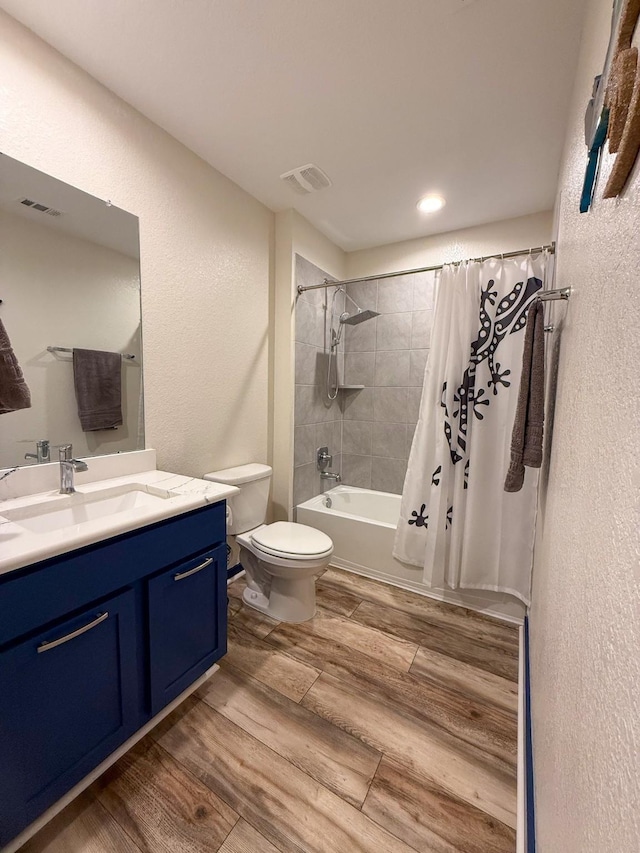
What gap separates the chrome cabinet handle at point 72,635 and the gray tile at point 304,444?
1.57 metres

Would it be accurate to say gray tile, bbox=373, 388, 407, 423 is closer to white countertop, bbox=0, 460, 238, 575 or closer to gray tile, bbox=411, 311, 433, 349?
gray tile, bbox=411, 311, 433, 349

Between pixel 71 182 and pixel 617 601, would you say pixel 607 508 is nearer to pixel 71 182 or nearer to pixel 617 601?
pixel 617 601

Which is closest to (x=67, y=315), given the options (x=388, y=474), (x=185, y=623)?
(x=185, y=623)

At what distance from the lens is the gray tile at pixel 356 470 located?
119 inches

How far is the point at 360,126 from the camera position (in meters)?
1.64

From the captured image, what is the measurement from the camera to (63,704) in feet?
3.12

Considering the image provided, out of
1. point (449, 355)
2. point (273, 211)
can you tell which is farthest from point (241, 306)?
point (449, 355)

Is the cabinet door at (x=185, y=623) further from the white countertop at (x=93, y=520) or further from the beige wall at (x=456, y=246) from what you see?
the beige wall at (x=456, y=246)

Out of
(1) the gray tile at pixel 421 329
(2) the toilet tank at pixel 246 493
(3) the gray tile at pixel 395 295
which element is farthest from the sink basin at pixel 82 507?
(3) the gray tile at pixel 395 295

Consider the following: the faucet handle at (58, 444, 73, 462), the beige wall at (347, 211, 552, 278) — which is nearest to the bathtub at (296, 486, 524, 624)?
the faucet handle at (58, 444, 73, 462)

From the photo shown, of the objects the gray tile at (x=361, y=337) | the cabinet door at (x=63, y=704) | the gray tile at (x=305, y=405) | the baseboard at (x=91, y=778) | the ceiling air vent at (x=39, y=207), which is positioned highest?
the ceiling air vent at (x=39, y=207)

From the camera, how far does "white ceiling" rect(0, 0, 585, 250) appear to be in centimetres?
118

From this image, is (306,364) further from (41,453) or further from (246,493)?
(41,453)

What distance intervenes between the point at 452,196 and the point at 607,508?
7.65 feet
